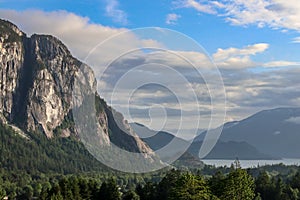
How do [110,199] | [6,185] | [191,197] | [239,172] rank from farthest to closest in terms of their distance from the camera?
[6,185] < [110,199] < [239,172] < [191,197]

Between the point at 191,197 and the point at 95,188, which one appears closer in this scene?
the point at 191,197

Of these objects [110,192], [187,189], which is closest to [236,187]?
[187,189]

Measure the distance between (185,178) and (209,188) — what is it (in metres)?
6.94

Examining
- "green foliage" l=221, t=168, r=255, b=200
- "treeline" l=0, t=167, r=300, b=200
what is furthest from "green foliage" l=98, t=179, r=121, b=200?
"green foliage" l=221, t=168, r=255, b=200

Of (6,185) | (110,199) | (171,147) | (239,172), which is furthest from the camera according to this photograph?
(6,185)

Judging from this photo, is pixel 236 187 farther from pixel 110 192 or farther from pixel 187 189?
pixel 110 192

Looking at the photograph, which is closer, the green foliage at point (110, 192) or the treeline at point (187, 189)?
the treeline at point (187, 189)

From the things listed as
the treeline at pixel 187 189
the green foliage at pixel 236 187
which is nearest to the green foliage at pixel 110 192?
the treeline at pixel 187 189

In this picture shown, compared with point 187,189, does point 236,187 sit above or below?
above

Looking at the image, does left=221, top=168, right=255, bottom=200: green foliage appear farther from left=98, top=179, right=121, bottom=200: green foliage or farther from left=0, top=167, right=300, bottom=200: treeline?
left=98, top=179, right=121, bottom=200: green foliage

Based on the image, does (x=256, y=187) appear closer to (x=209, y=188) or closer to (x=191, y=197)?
(x=209, y=188)

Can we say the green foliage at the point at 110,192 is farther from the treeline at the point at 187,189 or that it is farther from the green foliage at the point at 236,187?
the green foliage at the point at 236,187

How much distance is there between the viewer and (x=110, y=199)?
75688 mm

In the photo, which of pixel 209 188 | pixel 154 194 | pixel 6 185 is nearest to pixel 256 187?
pixel 154 194
